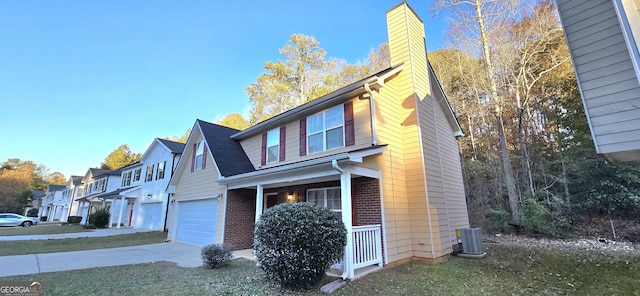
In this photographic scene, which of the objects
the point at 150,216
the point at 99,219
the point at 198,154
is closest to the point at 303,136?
the point at 198,154

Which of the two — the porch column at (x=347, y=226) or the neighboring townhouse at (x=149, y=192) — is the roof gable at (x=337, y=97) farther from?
the neighboring townhouse at (x=149, y=192)

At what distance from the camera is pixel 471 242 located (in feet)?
27.5

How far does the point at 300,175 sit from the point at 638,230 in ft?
46.7

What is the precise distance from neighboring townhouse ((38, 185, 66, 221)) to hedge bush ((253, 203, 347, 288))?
167ft

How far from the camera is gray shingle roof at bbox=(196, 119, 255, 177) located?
11.0m

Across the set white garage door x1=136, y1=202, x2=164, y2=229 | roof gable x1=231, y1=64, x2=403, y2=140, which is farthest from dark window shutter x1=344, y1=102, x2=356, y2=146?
white garage door x1=136, y1=202, x2=164, y2=229

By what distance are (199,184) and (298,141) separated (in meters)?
5.73

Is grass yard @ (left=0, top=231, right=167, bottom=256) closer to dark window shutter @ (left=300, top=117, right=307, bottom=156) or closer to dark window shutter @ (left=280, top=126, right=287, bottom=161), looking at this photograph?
dark window shutter @ (left=280, top=126, right=287, bottom=161)

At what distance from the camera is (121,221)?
918 inches

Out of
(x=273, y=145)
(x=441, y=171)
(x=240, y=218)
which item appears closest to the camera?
(x=441, y=171)

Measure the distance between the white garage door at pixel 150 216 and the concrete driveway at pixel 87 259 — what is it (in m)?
10.1

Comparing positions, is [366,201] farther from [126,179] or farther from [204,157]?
[126,179]

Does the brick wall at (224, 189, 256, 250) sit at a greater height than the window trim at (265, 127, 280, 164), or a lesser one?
lesser

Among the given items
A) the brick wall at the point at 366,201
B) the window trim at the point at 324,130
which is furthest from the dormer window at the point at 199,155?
the brick wall at the point at 366,201
